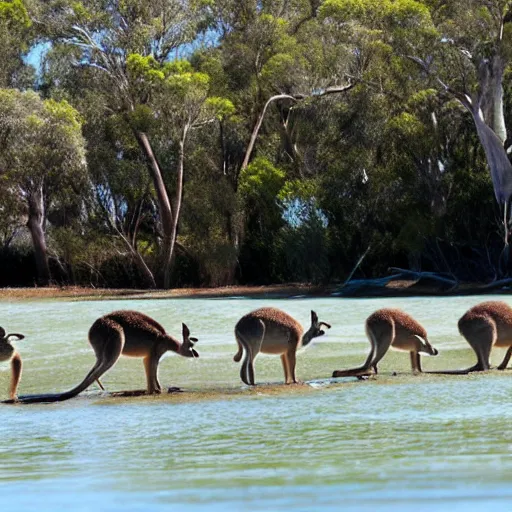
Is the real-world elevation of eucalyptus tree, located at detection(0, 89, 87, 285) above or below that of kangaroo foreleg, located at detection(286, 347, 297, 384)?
above

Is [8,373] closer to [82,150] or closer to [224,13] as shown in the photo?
[82,150]

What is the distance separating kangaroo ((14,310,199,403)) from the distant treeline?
63.7 ft

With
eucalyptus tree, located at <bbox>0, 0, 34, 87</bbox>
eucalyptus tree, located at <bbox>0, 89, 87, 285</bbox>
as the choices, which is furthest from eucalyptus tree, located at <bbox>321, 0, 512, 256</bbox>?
eucalyptus tree, located at <bbox>0, 0, 34, 87</bbox>

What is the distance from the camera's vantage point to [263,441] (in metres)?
5.91

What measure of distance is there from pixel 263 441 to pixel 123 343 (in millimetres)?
2645

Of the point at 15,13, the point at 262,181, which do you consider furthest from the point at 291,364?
the point at 15,13

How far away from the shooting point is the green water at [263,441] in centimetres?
402

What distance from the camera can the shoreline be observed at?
25.5 m

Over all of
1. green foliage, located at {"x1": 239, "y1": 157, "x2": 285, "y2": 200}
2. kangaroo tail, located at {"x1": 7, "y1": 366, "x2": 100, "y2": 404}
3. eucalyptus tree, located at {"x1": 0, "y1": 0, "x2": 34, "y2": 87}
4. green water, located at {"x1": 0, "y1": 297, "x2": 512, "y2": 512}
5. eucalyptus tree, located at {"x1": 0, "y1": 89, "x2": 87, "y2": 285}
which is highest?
eucalyptus tree, located at {"x1": 0, "y1": 0, "x2": 34, "y2": 87}

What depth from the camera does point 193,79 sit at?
32938mm

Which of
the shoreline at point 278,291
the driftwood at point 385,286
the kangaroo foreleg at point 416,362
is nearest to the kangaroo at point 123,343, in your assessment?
the kangaroo foreleg at point 416,362

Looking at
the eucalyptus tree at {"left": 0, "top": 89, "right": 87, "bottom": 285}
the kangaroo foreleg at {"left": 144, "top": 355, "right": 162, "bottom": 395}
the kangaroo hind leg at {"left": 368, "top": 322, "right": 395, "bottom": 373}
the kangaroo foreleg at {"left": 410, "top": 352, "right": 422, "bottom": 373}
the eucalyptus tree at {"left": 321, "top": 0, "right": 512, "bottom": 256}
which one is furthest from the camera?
the eucalyptus tree at {"left": 0, "top": 89, "right": 87, "bottom": 285}

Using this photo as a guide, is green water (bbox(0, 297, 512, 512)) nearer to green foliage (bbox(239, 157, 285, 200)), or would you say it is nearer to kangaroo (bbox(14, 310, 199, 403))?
kangaroo (bbox(14, 310, 199, 403))

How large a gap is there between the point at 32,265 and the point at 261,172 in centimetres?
862
